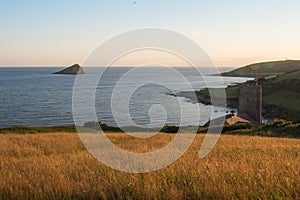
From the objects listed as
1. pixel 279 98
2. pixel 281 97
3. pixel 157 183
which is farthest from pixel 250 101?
pixel 157 183

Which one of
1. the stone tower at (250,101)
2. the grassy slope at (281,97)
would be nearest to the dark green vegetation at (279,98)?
the grassy slope at (281,97)

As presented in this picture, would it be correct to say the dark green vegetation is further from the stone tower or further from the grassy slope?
the stone tower

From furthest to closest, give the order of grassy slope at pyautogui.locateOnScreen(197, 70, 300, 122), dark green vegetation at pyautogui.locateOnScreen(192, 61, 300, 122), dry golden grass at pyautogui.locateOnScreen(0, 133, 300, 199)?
dark green vegetation at pyautogui.locateOnScreen(192, 61, 300, 122), grassy slope at pyautogui.locateOnScreen(197, 70, 300, 122), dry golden grass at pyautogui.locateOnScreen(0, 133, 300, 199)

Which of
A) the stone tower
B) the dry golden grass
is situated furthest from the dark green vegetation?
the dry golden grass

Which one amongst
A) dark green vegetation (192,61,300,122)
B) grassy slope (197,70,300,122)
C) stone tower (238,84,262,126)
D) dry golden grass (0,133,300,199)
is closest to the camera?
dry golden grass (0,133,300,199)

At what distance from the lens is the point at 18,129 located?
48.8m

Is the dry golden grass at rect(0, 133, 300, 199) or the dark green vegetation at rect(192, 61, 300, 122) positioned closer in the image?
the dry golden grass at rect(0, 133, 300, 199)

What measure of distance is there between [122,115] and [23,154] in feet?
231

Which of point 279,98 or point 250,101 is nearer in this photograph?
point 250,101

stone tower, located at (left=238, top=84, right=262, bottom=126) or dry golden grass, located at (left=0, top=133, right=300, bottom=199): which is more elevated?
dry golden grass, located at (left=0, top=133, right=300, bottom=199)

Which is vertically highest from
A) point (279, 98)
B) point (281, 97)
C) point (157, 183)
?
point (157, 183)

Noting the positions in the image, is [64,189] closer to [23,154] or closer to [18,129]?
[23,154]

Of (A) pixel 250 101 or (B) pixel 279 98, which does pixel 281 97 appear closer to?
(B) pixel 279 98

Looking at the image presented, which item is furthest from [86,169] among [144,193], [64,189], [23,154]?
[23,154]
